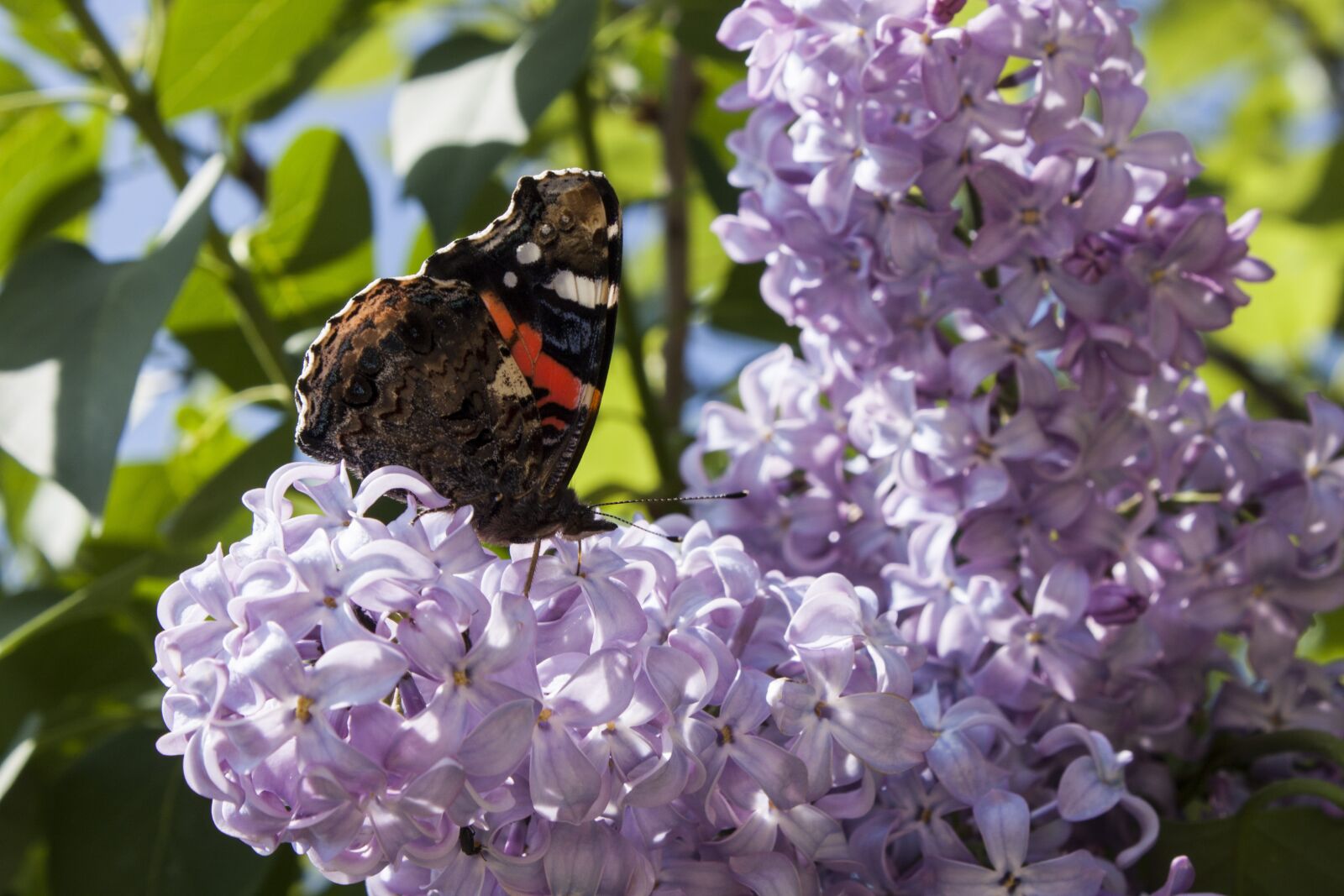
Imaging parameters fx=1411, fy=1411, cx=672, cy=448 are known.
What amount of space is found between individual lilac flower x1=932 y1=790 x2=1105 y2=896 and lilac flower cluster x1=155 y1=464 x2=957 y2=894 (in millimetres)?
41

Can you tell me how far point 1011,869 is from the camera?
1.24 m

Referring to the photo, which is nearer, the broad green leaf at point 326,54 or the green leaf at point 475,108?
the green leaf at point 475,108

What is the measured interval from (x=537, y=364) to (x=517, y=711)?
0.54 metres

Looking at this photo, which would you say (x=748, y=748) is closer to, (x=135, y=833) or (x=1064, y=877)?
(x=1064, y=877)

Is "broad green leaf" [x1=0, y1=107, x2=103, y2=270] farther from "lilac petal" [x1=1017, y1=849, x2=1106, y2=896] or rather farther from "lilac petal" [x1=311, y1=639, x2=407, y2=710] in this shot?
"lilac petal" [x1=1017, y1=849, x2=1106, y2=896]

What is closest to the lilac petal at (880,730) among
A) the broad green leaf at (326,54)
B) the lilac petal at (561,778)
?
the lilac petal at (561,778)

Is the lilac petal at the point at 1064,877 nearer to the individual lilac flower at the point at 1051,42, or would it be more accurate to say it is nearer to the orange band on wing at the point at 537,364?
the orange band on wing at the point at 537,364

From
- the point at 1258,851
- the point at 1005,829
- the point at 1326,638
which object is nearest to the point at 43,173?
the point at 1005,829

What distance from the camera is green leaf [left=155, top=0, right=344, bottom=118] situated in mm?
2119

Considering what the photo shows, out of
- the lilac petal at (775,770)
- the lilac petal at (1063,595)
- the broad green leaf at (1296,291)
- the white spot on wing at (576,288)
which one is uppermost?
the white spot on wing at (576,288)

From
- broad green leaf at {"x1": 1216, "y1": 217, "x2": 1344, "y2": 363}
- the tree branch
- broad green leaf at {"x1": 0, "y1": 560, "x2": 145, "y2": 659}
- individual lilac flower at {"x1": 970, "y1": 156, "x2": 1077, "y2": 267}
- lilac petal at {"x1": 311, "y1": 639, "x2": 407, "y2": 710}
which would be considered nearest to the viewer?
lilac petal at {"x1": 311, "y1": 639, "x2": 407, "y2": 710}

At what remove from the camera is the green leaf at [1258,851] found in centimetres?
140

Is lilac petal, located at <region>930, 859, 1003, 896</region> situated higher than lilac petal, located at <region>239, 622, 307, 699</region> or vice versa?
lilac petal, located at <region>239, 622, 307, 699</region>

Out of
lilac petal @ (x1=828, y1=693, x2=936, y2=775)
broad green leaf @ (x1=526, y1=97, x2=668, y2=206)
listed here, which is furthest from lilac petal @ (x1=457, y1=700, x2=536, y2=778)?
broad green leaf @ (x1=526, y1=97, x2=668, y2=206)
